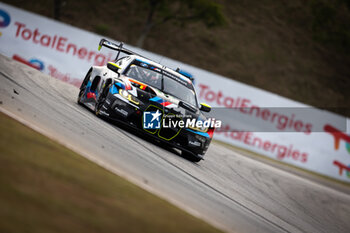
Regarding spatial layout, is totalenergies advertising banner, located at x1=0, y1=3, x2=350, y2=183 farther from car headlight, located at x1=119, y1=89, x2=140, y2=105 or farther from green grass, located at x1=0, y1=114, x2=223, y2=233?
green grass, located at x1=0, y1=114, x2=223, y2=233

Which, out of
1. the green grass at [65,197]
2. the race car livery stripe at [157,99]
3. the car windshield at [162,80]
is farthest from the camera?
the car windshield at [162,80]

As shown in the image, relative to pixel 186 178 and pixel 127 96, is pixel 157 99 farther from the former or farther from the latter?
pixel 186 178

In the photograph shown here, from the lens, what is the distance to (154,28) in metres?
34.9

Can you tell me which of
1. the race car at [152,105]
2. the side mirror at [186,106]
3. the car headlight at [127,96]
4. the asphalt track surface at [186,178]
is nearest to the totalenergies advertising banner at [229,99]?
the asphalt track surface at [186,178]

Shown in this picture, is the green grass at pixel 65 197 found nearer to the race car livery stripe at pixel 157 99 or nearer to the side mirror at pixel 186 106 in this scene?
the race car livery stripe at pixel 157 99

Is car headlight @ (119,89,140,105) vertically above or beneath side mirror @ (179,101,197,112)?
beneath

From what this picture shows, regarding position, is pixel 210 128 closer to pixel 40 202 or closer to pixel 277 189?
pixel 277 189

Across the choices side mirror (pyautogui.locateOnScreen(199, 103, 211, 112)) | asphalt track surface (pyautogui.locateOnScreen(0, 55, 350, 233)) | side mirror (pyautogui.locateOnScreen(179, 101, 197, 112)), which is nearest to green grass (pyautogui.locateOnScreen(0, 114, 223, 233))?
asphalt track surface (pyautogui.locateOnScreen(0, 55, 350, 233))

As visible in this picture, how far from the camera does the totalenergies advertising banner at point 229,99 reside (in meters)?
16.1

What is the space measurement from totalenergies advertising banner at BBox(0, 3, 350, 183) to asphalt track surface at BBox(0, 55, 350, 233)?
5518 mm

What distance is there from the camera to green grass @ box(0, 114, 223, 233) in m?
3.16

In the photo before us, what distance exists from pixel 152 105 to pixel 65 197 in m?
4.48

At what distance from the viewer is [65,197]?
12.0ft

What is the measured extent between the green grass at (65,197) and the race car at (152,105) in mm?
2810
